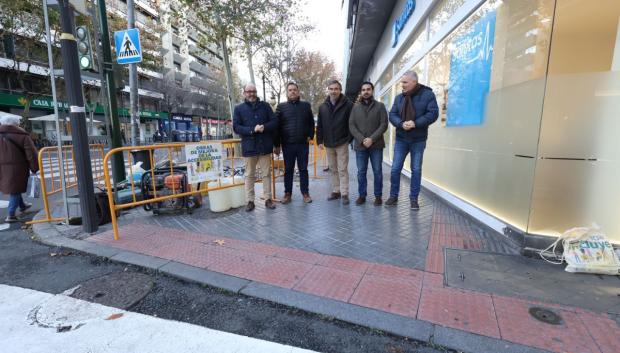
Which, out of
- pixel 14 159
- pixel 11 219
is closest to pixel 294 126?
pixel 14 159

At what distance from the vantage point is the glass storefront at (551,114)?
3135 millimetres

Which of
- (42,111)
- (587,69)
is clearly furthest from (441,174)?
(42,111)

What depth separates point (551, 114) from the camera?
329 centimetres

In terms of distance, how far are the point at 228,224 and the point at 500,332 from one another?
3.51 metres

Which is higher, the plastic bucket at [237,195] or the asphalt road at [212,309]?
the plastic bucket at [237,195]

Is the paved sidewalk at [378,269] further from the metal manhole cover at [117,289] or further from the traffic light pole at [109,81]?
the traffic light pole at [109,81]

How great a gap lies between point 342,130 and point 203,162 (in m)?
2.37

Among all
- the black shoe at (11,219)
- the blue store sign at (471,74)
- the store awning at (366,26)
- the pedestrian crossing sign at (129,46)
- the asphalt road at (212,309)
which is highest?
the store awning at (366,26)

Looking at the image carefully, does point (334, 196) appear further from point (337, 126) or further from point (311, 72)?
point (311, 72)

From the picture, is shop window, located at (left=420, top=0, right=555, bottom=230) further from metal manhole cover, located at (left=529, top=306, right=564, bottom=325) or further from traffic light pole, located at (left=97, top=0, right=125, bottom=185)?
traffic light pole, located at (left=97, top=0, right=125, bottom=185)

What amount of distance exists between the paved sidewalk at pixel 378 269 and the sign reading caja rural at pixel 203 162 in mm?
639

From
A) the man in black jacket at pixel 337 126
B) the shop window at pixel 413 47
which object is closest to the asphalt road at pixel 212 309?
the man in black jacket at pixel 337 126

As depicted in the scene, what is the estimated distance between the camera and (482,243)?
12.4ft

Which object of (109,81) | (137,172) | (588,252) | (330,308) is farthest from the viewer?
(109,81)
